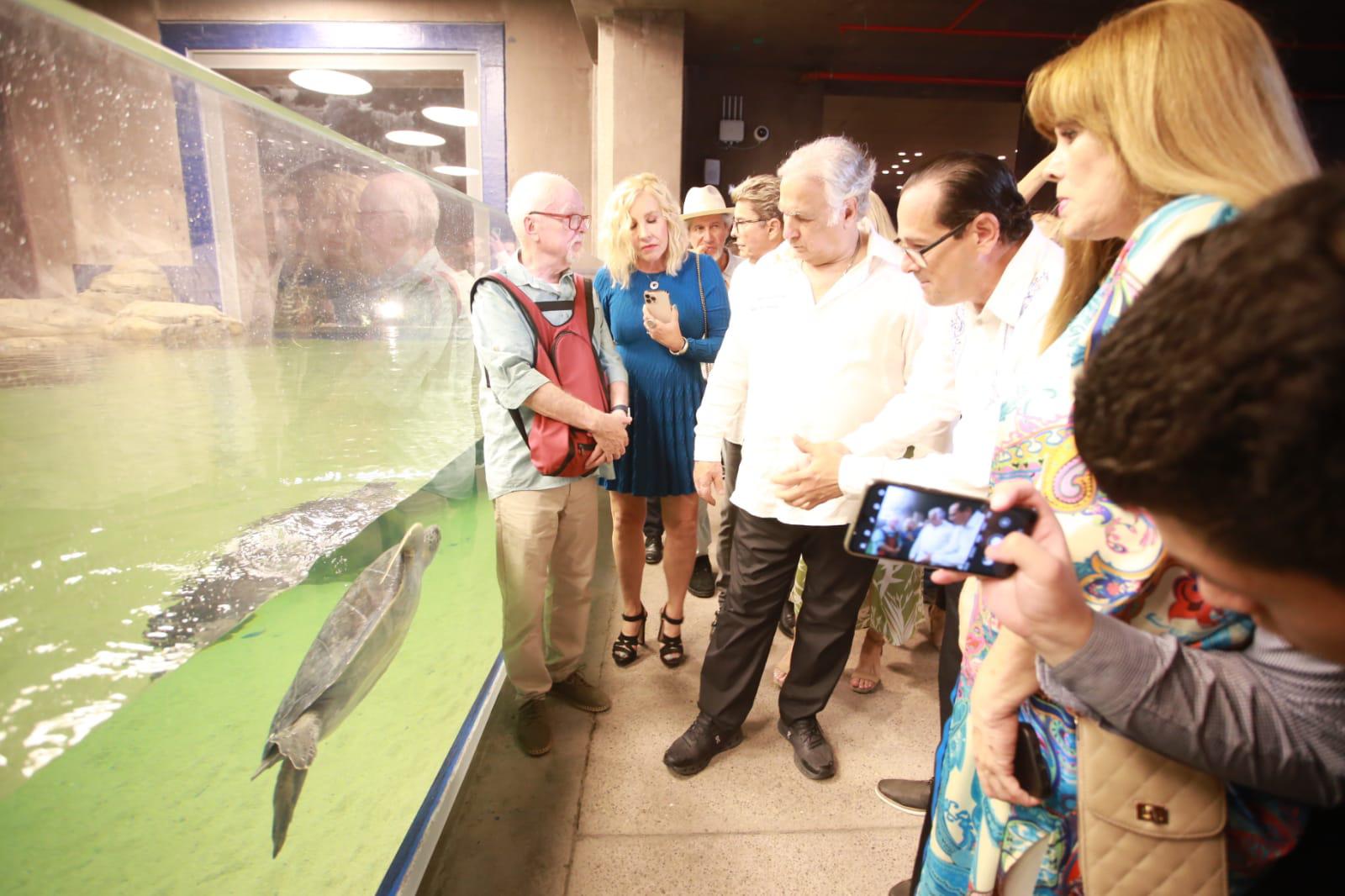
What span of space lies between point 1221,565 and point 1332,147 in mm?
8483

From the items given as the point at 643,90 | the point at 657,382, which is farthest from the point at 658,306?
the point at 643,90

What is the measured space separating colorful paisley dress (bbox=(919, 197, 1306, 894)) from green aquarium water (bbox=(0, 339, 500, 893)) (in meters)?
1.05

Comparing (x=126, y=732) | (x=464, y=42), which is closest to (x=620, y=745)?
(x=126, y=732)

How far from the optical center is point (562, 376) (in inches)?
78.6

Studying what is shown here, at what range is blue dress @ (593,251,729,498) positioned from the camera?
2.50 meters

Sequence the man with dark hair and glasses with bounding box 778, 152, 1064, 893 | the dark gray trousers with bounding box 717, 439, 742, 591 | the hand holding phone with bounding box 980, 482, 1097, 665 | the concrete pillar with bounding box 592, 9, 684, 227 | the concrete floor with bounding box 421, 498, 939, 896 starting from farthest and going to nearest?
1. the concrete pillar with bounding box 592, 9, 684, 227
2. the dark gray trousers with bounding box 717, 439, 742, 591
3. the concrete floor with bounding box 421, 498, 939, 896
4. the man with dark hair and glasses with bounding box 778, 152, 1064, 893
5. the hand holding phone with bounding box 980, 482, 1097, 665

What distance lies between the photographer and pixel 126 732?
0.81 m

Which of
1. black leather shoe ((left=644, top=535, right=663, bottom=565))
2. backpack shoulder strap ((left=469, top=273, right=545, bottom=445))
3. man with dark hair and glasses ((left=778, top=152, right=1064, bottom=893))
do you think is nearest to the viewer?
man with dark hair and glasses ((left=778, top=152, right=1064, bottom=893))

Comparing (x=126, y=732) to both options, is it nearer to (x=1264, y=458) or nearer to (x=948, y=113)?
(x=1264, y=458)

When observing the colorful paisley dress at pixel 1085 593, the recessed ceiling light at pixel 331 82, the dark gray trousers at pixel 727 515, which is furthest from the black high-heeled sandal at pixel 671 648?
the recessed ceiling light at pixel 331 82

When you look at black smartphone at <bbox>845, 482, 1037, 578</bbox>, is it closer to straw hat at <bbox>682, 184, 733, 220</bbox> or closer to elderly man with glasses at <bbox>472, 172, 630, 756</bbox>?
elderly man with glasses at <bbox>472, 172, 630, 756</bbox>

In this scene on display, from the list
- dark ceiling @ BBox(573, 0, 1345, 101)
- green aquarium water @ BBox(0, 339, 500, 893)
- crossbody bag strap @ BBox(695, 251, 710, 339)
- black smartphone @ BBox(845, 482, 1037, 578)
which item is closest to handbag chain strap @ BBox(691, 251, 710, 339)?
crossbody bag strap @ BBox(695, 251, 710, 339)

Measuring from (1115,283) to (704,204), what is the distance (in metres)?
2.90

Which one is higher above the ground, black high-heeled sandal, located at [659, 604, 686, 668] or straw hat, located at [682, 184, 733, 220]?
straw hat, located at [682, 184, 733, 220]
